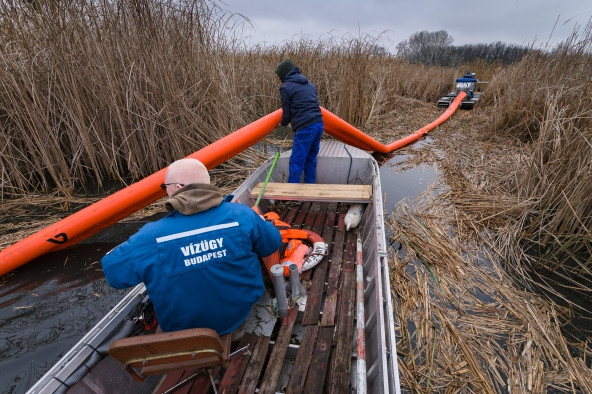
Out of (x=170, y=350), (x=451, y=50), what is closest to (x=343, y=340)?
(x=170, y=350)

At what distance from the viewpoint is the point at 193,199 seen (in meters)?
1.48

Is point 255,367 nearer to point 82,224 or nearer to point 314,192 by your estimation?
point 314,192

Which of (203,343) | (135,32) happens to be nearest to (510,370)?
(203,343)

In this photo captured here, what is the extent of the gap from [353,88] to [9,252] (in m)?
8.07

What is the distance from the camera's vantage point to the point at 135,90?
176 inches

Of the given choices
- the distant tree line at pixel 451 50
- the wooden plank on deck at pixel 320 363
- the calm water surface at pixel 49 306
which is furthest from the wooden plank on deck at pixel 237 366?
the distant tree line at pixel 451 50

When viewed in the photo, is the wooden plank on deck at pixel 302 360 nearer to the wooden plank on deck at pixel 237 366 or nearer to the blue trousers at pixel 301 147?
the wooden plank on deck at pixel 237 366

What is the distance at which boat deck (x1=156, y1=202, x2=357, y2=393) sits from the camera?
Result: 6.13 ft

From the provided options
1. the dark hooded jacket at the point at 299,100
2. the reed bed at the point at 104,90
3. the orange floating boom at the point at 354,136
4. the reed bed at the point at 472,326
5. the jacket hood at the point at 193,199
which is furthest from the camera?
the orange floating boom at the point at 354,136

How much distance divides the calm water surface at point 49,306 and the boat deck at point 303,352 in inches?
54.9

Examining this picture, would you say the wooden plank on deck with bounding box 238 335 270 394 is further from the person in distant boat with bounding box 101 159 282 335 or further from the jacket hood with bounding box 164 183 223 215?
the jacket hood with bounding box 164 183 223 215

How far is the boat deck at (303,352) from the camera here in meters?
1.87

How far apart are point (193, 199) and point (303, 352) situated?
146cm

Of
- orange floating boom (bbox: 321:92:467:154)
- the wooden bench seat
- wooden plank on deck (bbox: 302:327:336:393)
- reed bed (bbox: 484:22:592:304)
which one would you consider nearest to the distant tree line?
orange floating boom (bbox: 321:92:467:154)
